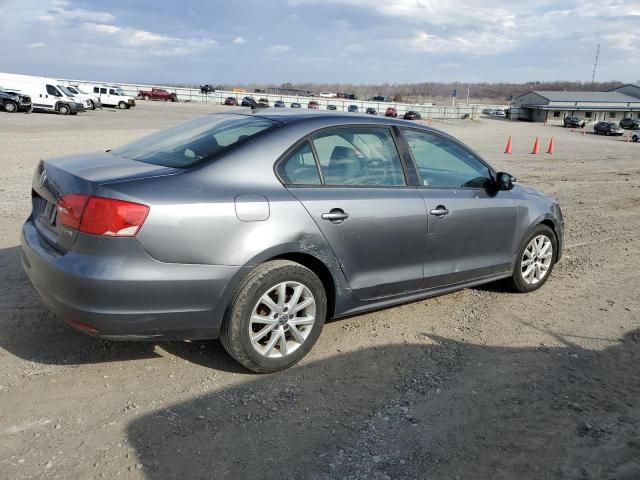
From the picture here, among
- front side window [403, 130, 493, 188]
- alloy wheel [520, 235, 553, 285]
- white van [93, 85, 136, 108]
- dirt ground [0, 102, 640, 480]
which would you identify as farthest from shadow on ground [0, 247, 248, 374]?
white van [93, 85, 136, 108]

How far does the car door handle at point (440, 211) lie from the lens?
4309mm

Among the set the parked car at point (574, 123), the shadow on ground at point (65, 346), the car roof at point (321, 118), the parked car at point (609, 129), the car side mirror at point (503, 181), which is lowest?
the shadow on ground at point (65, 346)

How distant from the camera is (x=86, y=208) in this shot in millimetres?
3098

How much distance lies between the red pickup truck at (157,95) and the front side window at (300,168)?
2925 inches

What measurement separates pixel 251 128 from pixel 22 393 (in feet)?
7.27

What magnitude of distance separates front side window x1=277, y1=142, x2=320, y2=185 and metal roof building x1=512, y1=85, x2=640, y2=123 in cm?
9106

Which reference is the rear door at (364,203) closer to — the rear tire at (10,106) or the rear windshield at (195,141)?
the rear windshield at (195,141)

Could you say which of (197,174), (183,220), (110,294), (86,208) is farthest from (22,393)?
(197,174)

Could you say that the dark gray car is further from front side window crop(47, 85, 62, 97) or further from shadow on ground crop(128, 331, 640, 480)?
front side window crop(47, 85, 62, 97)

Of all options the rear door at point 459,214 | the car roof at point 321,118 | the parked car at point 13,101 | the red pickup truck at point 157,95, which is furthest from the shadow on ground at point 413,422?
the red pickup truck at point 157,95

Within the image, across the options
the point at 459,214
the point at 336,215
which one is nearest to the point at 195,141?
the point at 336,215

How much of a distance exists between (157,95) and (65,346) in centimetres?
7432

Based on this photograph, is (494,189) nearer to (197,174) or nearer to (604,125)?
(197,174)

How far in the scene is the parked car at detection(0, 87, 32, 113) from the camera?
3250cm
